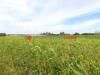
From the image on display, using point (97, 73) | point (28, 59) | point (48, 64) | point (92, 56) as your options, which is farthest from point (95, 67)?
point (28, 59)

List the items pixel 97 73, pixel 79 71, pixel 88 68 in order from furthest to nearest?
pixel 88 68, pixel 97 73, pixel 79 71

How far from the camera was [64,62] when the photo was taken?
3947 millimetres

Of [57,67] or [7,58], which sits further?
[7,58]

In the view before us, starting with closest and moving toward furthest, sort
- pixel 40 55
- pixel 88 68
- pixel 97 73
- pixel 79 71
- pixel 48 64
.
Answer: pixel 79 71 → pixel 97 73 → pixel 88 68 → pixel 48 64 → pixel 40 55

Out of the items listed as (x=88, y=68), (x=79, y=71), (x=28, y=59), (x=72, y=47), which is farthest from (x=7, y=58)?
(x=79, y=71)

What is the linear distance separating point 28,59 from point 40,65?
62 cm

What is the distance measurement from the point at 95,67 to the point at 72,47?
81.9 inches

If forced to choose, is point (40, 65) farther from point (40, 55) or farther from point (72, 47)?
point (72, 47)

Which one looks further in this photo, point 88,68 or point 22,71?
point 22,71

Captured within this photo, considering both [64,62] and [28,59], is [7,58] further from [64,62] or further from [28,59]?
[64,62]

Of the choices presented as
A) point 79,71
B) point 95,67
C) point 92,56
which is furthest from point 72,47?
point 79,71

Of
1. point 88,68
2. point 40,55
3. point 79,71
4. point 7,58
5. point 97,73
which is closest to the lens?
point 79,71

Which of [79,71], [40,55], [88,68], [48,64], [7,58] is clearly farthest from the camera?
[7,58]

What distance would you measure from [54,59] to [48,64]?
13 cm
